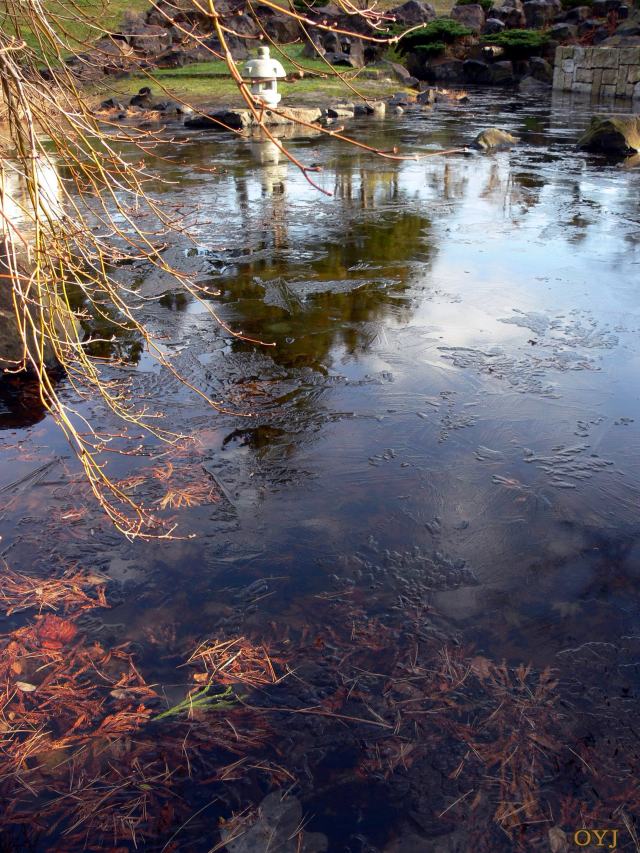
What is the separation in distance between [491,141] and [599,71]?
43.4 ft

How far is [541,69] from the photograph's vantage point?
28609 mm

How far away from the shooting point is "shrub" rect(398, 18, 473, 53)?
30797mm

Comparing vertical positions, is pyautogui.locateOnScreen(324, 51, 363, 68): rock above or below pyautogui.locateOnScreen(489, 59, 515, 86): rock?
above

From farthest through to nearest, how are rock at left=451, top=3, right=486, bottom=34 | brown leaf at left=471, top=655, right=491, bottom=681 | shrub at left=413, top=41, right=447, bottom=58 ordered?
rock at left=451, top=3, right=486, bottom=34
shrub at left=413, top=41, right=447, bottom=58
brown leaf at left=471, top=655, right=491, bottom=681

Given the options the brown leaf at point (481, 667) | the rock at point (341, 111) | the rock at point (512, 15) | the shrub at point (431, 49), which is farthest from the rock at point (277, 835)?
the rock at point (512, 15)

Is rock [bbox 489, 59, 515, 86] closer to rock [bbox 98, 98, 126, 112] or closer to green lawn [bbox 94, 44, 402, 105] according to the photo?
green lawn [bbox 94, 44, 402, 105]

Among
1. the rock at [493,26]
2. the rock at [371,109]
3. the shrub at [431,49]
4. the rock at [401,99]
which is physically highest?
the rock at [493,26]

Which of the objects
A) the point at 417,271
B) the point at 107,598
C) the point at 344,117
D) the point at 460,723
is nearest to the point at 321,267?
the point at 417,271

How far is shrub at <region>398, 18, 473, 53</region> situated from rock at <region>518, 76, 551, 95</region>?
446 cm

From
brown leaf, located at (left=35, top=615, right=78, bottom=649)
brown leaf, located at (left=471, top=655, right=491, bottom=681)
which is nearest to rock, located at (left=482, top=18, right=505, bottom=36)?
brown leaf, located at (left=471, top=655, right=491, bottom=681)

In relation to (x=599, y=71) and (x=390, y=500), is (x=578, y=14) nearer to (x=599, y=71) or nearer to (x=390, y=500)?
(x=599, y=71)

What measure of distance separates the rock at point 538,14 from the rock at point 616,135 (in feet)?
74.7

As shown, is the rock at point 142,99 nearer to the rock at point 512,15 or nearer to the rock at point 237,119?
the rock at point 237,119

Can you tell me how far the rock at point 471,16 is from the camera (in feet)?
108
